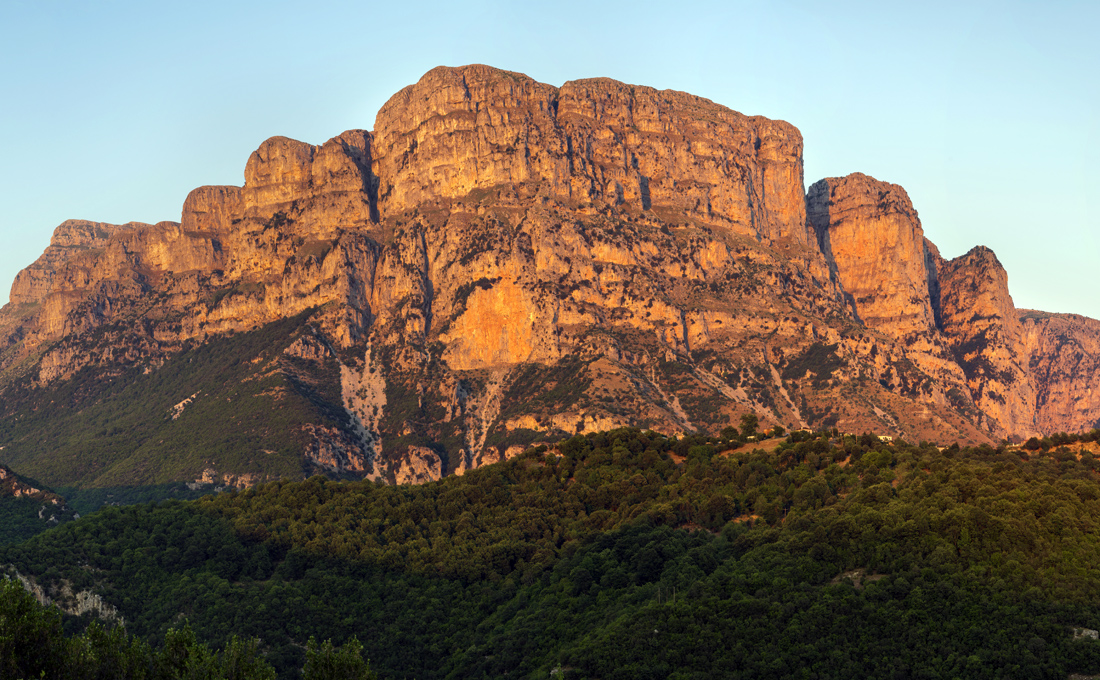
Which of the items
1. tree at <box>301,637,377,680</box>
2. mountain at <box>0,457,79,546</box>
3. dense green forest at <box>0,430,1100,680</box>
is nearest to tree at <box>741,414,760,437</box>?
dense green forest at <box>0,430,1100,680</box>

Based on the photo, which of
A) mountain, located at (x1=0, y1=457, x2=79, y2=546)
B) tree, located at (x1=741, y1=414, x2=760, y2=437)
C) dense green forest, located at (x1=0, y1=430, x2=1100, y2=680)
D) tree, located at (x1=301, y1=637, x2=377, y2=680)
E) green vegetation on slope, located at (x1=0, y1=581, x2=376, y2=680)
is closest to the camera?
green vegetation on slope, located at (x1=0, y1=581, x2=376, y2=680)

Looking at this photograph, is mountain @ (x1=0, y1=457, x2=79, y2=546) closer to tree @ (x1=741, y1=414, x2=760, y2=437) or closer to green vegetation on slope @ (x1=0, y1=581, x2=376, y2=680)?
tree @ (x1=741, y1=414, x2=760, y2=437)

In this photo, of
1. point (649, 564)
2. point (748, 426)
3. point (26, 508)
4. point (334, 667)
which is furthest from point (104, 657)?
point (26, 508)

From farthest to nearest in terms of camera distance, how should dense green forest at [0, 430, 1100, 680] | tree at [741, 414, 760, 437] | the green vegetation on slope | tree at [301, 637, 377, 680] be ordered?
tree at [741, 414, 760, 437], dense green forest at [0, 430, 1100, 680], tree at [301, 637, 377, 680], the green vegetation on slope

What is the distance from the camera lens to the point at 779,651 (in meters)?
76.0

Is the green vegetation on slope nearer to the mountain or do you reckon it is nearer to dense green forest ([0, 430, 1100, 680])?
dense green forest ([0, 430, 1100, 680])

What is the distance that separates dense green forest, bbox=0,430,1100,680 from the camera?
76.4m

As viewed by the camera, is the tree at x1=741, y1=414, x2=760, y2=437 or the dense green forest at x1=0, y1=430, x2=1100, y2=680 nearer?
the dense green forest at x1=0, y1=430, x2=1100, y2=680

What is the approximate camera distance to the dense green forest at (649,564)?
76.4 meters

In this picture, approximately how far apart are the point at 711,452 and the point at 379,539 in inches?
1696

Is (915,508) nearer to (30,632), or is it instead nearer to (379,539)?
(379,539)

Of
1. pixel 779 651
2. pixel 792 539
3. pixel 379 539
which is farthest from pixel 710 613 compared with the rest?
pixel 379 539

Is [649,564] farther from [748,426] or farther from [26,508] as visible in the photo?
[26,508]

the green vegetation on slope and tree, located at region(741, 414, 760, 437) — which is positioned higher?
tree, located at region(741, 414, 760, 437)
